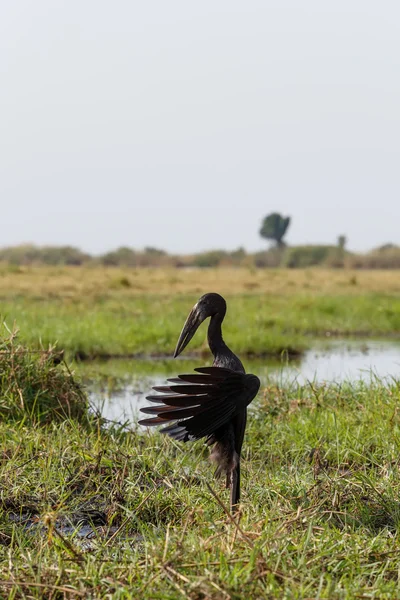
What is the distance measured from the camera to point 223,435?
179 inches

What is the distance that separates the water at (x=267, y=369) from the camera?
392 inches

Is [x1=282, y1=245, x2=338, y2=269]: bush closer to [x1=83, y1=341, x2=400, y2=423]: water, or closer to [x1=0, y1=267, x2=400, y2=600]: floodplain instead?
[x1=83, y1=341, x2=400, y2=423]: water

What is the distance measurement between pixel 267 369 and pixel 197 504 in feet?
16.4

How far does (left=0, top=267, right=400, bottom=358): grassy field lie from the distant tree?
31.3m

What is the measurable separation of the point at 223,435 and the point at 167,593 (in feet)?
4.40

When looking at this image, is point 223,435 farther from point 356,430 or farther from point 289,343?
point 289,343

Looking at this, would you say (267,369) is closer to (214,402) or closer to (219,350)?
(219,350)

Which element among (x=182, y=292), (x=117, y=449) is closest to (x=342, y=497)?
(x=117, y=449)

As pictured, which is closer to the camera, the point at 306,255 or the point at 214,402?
the point at 214,402

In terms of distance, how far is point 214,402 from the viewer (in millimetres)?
4250

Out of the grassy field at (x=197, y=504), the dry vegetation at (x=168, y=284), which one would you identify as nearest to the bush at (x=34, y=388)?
the grassy field at (x=197, y=504)

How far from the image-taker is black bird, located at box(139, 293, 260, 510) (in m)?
4.16

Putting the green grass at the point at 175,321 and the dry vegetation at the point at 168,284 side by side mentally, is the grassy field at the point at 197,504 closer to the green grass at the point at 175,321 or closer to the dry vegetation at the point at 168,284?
the green grass at the point at 175,321

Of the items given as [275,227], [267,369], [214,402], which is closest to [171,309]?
[267,369]
